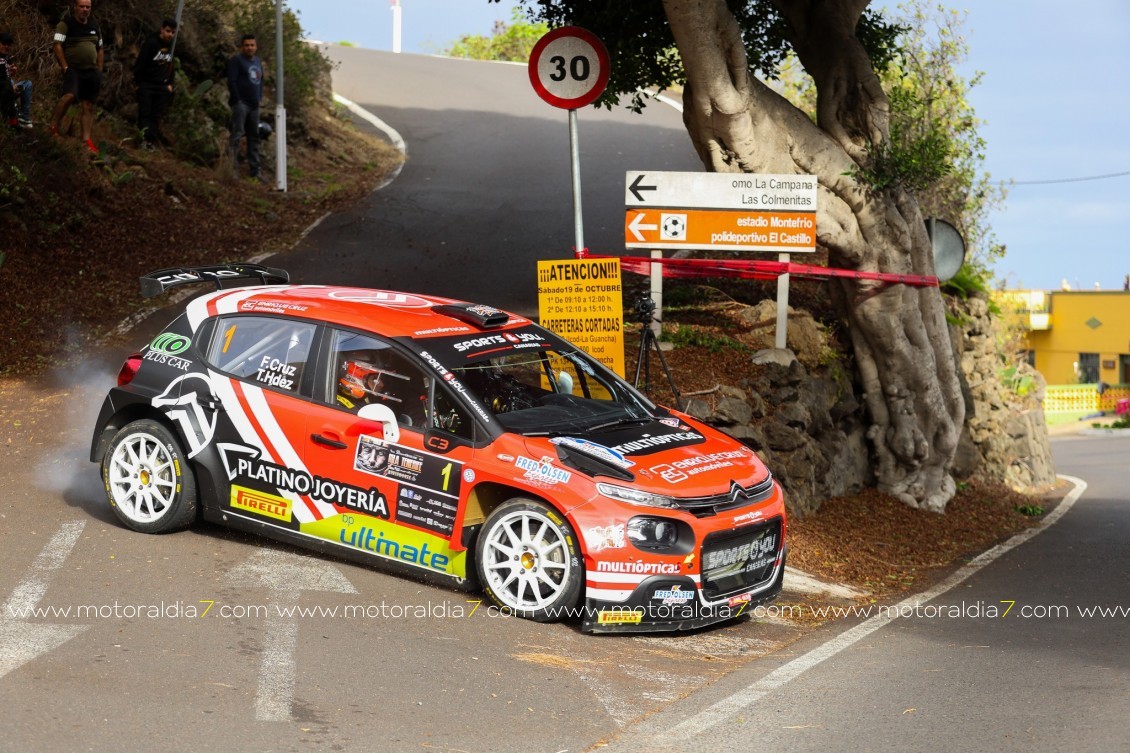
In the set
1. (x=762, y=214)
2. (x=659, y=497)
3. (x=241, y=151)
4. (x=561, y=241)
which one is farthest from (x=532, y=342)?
(x=241, y=151)

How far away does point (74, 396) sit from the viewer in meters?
12.2

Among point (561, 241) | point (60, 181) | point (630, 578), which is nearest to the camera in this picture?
point (630, 578)

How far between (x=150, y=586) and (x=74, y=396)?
5197 mm

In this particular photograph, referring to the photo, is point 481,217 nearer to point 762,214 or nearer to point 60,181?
point 60,181

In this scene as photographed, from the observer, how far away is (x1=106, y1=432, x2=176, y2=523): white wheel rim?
862 centimetres

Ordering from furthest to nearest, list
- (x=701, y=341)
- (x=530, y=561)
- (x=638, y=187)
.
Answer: (x=701, y=341) < (x=638, y=187) < (x=530, y=561)

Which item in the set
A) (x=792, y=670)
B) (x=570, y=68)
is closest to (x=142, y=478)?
(x=792, y=670)

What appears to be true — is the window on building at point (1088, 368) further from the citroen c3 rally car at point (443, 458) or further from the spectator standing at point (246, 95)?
the citroen c3 rally car at point (443, 458)

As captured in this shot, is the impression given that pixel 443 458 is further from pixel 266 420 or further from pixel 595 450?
pixel 266 420

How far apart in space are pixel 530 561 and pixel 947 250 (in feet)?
33.7

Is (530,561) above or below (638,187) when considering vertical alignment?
below

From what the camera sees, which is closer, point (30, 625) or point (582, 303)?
point (30, 625)

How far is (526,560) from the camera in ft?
24.8

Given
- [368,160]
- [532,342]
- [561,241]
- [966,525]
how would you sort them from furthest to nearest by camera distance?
1. [368,160]
2. [561,241]
3. [966,525]
4. [532,342]
